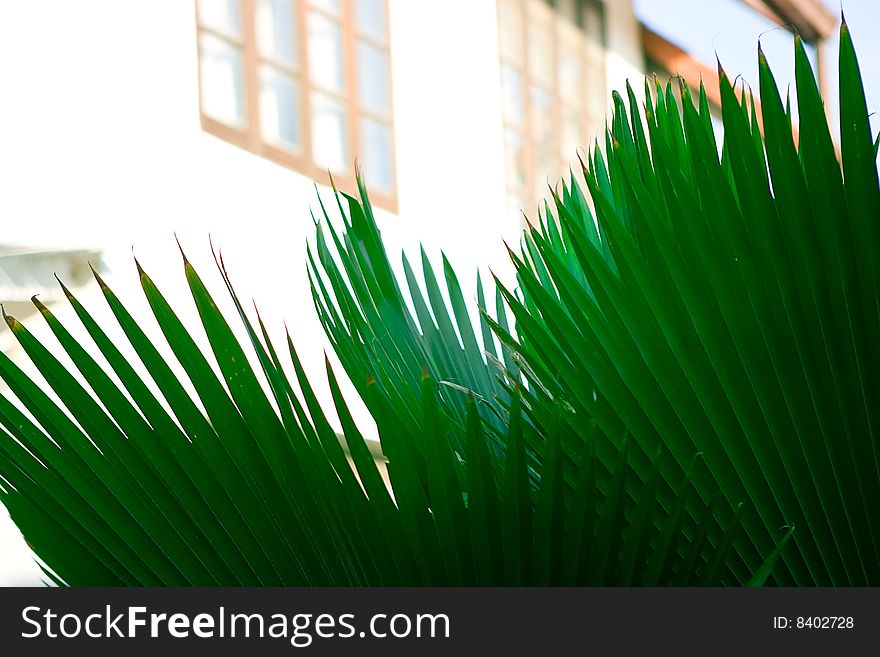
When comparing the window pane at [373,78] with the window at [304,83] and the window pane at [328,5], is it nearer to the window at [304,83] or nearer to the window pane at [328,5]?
the window at [304,83]

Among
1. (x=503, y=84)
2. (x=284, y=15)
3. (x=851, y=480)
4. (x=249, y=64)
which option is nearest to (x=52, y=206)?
(x=249, y=64)

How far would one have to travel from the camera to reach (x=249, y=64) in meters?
3.30

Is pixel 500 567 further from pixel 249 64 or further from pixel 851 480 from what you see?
pixel 249 64

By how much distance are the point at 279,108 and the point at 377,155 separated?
0.50m

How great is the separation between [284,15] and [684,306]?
329 centimetres

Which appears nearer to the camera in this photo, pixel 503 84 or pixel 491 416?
pixel 491 416

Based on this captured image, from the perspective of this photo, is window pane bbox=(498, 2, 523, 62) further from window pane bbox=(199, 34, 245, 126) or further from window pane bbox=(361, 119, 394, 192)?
window pane bbox=(199, 34, 245, 126)

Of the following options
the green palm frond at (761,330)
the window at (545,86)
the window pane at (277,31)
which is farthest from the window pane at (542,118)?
the green palm frond at (761,330)

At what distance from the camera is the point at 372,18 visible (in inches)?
154

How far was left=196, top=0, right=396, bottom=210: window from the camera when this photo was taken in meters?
3.22

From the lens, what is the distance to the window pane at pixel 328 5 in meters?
3.64

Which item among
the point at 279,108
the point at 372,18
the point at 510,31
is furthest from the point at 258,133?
the point at 510,31

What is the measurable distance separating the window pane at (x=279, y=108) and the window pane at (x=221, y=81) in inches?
3.5

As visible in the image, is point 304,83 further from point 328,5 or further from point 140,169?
point 140,169
